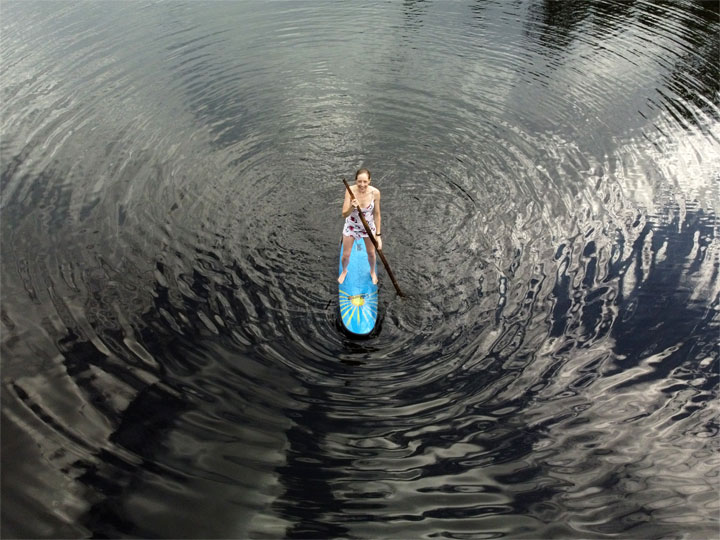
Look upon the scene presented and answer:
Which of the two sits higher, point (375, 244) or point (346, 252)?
point (375, 244)

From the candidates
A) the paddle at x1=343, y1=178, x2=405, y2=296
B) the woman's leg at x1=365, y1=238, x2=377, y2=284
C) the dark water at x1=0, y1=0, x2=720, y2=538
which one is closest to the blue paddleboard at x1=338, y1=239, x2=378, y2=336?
the woman's leg at x1=365, y1=238, x2=377, y2=284

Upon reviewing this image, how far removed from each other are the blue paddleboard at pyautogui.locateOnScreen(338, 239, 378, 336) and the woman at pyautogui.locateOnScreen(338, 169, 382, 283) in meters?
0.15

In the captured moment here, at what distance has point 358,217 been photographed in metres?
10.1

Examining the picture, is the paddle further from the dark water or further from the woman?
the dark water

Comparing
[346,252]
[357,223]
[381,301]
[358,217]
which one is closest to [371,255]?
[346,252]

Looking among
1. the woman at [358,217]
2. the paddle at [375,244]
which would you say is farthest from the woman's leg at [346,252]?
the paddle at [375,244]

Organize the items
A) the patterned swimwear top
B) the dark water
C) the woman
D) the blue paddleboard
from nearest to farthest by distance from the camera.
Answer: the dark water, the blue paddleboard, the woman, the patterned swimwear top

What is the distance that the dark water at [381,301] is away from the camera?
24.1 ft

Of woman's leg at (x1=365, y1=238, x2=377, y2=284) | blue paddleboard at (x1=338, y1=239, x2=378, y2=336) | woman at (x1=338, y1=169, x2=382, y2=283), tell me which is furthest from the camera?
woman's leg at (x1=365, y1=238, x2=377, y2=284)

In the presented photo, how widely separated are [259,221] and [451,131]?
669 cm

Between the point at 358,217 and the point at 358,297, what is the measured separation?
1.60 meters

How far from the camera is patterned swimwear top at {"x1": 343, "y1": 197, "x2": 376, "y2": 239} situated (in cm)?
1008

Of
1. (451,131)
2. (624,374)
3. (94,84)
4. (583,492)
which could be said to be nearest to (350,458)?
(583,492)

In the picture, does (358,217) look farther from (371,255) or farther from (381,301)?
(381,301)
